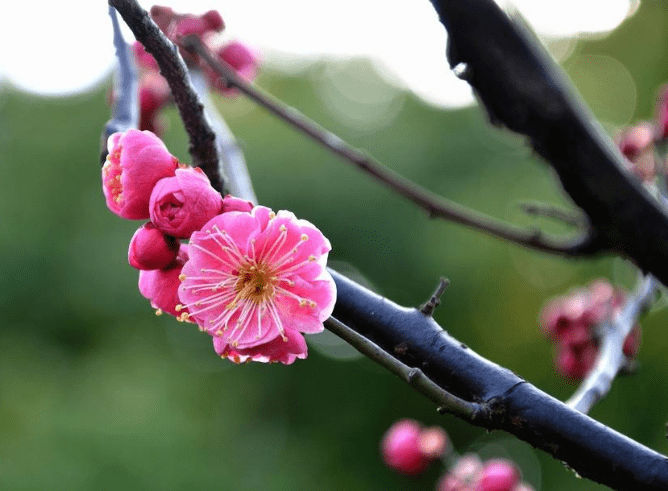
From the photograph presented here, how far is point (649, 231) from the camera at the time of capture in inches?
29.5

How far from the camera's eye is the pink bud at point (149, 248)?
674 millimetres

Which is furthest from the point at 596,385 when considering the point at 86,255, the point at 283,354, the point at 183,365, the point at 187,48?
the point at 86,255

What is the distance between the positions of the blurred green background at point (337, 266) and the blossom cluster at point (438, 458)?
466cm

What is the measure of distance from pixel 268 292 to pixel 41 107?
971cm

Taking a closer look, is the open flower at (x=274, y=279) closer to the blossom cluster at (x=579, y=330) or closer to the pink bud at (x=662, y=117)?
the blossom cluster at (x=579, y=330)

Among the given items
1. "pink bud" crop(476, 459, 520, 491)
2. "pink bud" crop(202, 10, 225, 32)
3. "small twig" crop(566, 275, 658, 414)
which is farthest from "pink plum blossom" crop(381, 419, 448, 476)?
"pink bud" crop(202, 10, 225, 32)

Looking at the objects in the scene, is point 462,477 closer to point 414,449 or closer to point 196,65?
point 414,449

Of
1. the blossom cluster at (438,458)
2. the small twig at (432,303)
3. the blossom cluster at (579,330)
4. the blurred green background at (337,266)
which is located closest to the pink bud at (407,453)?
the blossom cluster at (438,458)

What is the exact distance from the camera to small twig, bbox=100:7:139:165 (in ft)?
3.00

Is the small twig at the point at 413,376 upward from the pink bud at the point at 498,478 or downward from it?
upward

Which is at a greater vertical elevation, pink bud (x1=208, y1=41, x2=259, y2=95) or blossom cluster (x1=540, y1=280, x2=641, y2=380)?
pink bud (x1=208, y1=41, x2=259, y2=95)

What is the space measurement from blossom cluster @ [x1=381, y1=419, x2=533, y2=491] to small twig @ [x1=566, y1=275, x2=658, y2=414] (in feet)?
1.43

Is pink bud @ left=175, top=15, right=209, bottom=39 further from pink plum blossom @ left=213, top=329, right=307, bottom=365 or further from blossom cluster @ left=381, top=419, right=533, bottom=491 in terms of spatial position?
blossom cluster @ left=381, top=419, right=533, bottom=491

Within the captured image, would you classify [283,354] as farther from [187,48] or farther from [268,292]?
[187,48]
